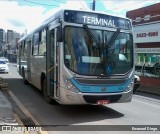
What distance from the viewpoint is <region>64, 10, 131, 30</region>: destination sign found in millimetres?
8750

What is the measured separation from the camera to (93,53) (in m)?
8.67

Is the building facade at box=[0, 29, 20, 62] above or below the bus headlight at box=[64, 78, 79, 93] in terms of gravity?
above

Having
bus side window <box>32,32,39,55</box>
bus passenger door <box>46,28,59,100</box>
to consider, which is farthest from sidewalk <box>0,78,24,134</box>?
bus side window <box>32,32,39,55</box>

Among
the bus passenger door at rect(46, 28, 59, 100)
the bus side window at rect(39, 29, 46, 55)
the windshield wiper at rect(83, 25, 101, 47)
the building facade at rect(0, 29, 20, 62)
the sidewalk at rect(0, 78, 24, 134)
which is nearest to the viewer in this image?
the sidewalk at rect(0, 78, 24, 134)

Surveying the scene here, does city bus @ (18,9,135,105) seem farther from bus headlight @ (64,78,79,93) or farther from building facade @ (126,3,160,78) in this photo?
building facade @ (126,3,160,78)

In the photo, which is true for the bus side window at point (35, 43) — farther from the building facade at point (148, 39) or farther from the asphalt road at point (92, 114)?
the building facade at point (148, 39)

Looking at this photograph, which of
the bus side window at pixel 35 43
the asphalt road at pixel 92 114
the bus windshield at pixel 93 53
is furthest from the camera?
the bus side window at pixel 35 43

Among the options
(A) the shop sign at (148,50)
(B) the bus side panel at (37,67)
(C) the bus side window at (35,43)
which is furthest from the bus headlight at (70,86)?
(A) the shop sign at (148,50)

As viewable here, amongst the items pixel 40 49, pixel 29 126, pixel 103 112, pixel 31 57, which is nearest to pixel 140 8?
pixel 31 57

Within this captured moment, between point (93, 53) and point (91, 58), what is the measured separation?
18 centimetres

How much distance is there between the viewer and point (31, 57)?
14.7 meters

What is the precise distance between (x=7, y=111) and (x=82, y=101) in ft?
7.81

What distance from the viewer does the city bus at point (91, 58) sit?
27.9ft

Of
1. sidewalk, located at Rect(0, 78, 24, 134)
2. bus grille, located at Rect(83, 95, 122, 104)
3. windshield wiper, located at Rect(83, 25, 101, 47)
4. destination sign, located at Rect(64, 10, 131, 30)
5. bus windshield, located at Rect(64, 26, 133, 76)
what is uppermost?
destination sign, located at Rect(64, 10, 131, 30)
